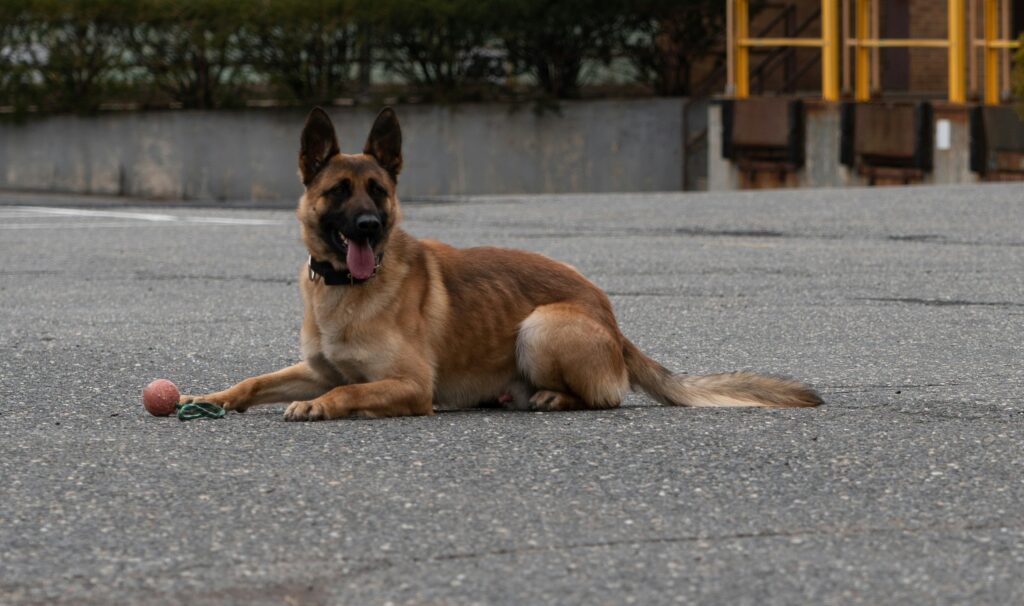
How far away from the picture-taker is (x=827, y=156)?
920 inches

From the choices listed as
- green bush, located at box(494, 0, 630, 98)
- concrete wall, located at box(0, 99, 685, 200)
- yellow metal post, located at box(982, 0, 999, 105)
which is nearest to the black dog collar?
yellow metal post, located at box(982, 0, 999, 105)

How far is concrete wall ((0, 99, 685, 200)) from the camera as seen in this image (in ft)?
87.2

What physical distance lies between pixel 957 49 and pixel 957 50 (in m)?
0.01

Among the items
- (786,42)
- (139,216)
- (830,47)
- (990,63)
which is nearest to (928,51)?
(786,42)

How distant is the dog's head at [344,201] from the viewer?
6.69 metres

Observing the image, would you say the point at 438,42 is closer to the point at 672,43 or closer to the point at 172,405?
the point at 672,43

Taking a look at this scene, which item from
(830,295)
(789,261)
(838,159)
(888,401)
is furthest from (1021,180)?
(888,401)

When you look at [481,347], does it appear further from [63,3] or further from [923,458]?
[63,3]

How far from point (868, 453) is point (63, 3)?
22.5 m

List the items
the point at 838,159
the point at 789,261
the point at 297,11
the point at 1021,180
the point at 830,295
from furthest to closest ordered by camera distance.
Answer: the point at 297,11 < the point at 838,159 < the point at 1021,180 < the point at 789,261 < the point at 830,295

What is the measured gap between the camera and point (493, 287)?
276 inches

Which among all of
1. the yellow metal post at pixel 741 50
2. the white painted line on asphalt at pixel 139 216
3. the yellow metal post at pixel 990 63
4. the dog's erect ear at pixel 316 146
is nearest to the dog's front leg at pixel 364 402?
the dog's erect ear at pixel 316 146

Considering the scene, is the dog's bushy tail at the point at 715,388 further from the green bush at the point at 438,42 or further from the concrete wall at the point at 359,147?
the green bush at the point at 438,42

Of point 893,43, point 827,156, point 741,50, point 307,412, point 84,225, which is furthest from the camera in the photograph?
point 741,50
